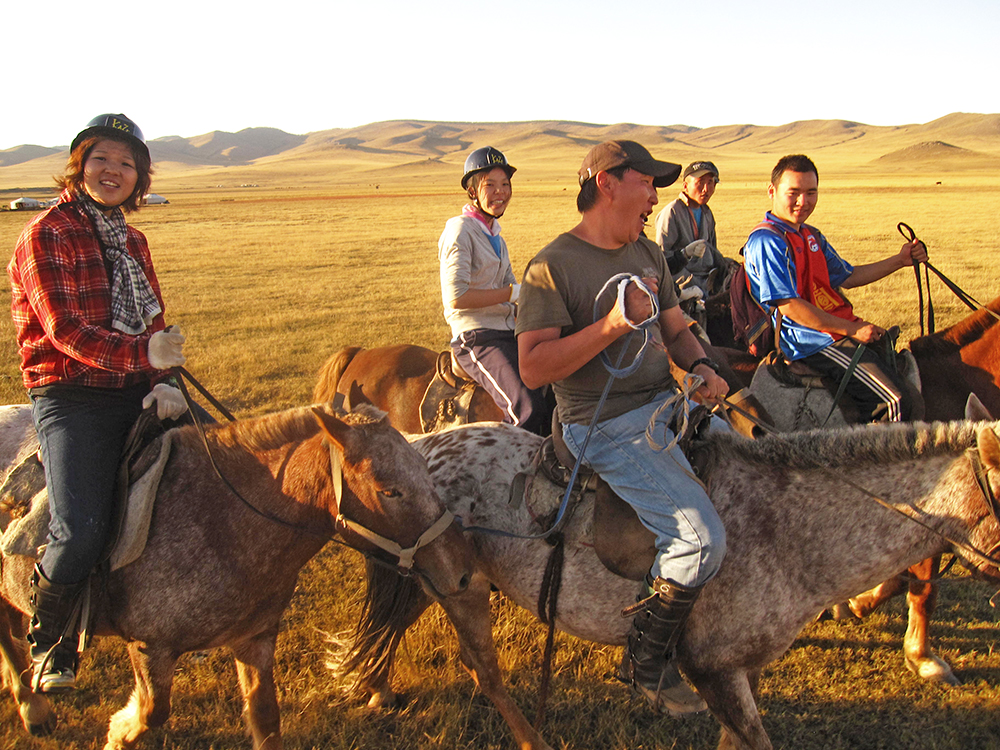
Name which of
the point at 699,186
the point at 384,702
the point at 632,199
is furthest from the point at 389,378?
the point at 699,186

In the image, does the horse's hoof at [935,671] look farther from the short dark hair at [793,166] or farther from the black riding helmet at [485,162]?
the black riding helmet at [485,162]

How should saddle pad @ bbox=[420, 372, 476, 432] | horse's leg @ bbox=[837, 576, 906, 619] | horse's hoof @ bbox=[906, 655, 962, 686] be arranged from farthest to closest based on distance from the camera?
saddle pad @ bbox=[420, 372, 476, 432] < horse's leg @ bbox=[837, 576, 906, 619] < horse's hoof @ bbox=[906, 655, 962, 686]

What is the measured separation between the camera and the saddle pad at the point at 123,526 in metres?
3.29

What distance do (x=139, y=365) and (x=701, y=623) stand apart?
291cm

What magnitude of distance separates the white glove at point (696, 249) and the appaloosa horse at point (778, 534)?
464cm

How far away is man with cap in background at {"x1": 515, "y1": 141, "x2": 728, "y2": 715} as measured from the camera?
3.07 meters

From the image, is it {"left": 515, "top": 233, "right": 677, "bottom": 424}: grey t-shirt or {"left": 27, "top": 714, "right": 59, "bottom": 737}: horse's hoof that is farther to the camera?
{"left": 27, "top": 714, "right": 59, "bottom": 737}: horse's hoof

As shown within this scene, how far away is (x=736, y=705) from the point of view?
329cm

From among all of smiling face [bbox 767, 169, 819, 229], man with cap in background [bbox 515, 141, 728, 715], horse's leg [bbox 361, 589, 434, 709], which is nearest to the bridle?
man with cap in background [bbox 515, 141, 728, 715]

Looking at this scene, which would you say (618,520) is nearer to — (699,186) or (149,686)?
(149,686)

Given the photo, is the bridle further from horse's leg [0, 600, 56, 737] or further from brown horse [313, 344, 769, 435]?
brown horse [313, 344, 769, 435]

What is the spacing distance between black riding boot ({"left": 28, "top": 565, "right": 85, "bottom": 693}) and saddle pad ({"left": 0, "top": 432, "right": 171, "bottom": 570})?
0.16 m

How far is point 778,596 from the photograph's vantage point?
128 inches

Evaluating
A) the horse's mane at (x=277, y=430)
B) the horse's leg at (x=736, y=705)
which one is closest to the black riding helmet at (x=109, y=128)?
the horse's mane at (x=277, y=430)
